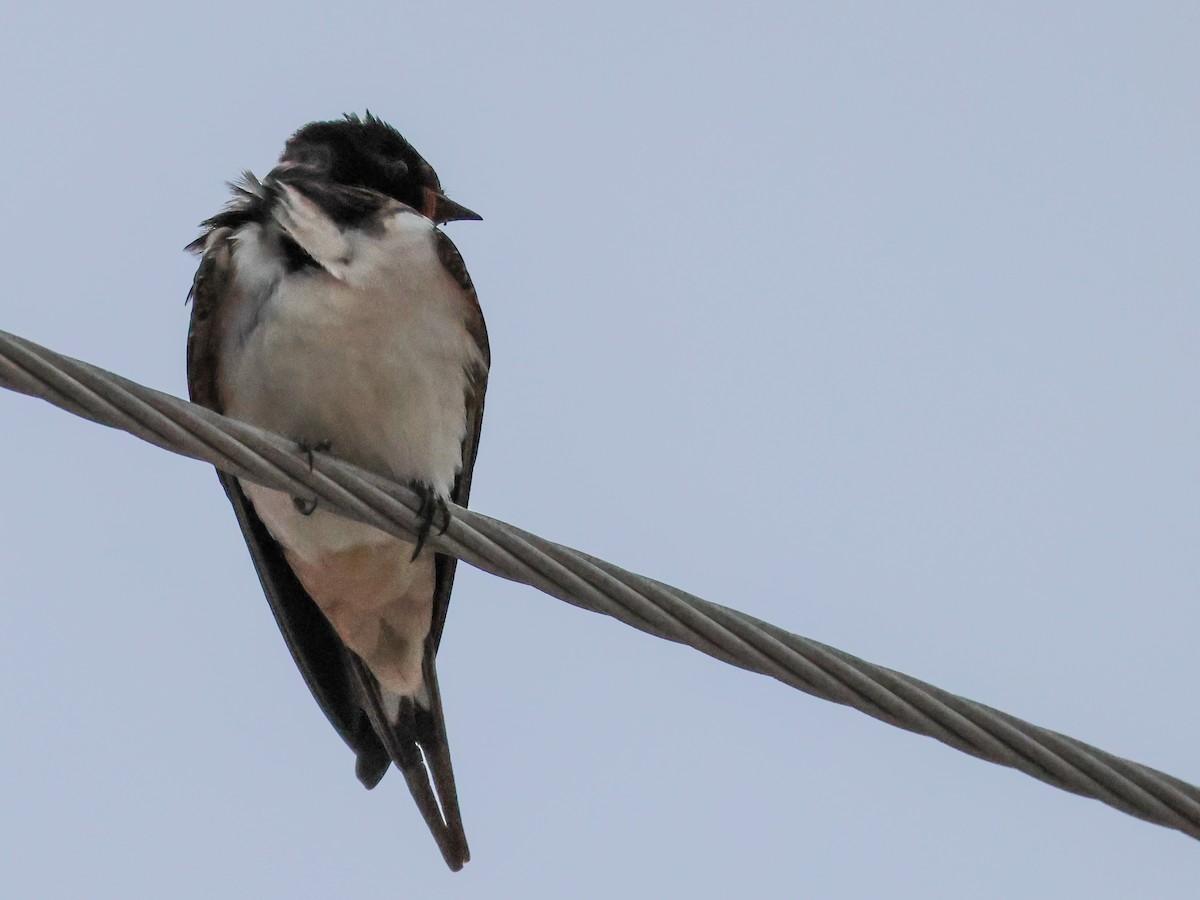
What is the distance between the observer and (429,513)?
4.12 meters

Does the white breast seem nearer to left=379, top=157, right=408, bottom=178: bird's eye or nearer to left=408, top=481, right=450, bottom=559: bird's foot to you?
left=408, top=481, right=450, bottom=559: bird's foot

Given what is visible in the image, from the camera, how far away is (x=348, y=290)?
4902mm

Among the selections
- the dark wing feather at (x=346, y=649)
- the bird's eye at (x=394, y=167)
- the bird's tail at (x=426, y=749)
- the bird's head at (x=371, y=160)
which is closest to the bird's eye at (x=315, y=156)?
the bird's head at (x=371, y=160)

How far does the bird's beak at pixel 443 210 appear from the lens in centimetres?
612

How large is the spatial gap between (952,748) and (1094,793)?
9.5 inches

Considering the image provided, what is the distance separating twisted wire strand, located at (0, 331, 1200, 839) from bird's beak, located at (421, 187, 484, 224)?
2.62 meters

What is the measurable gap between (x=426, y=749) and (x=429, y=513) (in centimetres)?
144

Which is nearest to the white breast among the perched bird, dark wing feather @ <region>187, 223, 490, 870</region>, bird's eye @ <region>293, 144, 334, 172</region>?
the perched bird

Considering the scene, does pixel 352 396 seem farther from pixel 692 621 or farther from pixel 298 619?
pixel 692 621

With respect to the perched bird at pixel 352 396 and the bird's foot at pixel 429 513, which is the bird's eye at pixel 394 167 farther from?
the bird's foot at pixel 429 513

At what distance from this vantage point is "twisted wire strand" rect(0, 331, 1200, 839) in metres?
3.23

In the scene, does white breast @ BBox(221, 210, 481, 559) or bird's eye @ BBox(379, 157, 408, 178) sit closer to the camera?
white breast @ BBox(221, 210, 481, 559)

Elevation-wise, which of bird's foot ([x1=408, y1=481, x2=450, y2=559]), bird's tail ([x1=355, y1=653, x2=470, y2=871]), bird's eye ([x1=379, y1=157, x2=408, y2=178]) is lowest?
bird's tail ([x1=355, y1=653, x2=470, y2=871])

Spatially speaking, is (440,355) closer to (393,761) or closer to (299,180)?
(299,180)
